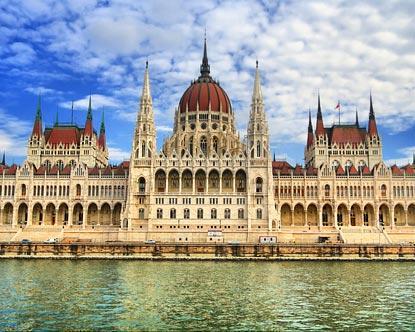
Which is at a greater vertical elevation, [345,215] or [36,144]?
[36,144]

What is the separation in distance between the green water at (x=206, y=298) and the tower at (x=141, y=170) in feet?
118

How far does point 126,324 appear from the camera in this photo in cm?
3506

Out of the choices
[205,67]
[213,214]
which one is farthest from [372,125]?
[213,214]

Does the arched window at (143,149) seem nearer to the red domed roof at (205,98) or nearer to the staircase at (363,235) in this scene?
the red domed roof at (205,98)

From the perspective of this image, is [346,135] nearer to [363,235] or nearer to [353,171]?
[353,171]

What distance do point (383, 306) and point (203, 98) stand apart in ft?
300

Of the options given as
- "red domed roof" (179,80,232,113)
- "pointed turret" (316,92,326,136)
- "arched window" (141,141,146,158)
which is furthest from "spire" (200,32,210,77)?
"arched window" (141,141,146,158)

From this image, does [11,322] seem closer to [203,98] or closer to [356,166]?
[203,98]

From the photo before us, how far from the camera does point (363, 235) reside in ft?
335

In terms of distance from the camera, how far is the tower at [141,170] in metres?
107

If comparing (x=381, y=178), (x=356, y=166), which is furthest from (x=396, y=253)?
(x=356, y=166)

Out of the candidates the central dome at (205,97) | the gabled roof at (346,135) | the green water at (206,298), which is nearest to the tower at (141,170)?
the central dome at (205,97)

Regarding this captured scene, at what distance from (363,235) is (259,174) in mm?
24038

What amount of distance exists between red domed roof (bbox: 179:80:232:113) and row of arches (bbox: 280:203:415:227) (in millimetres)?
30784
